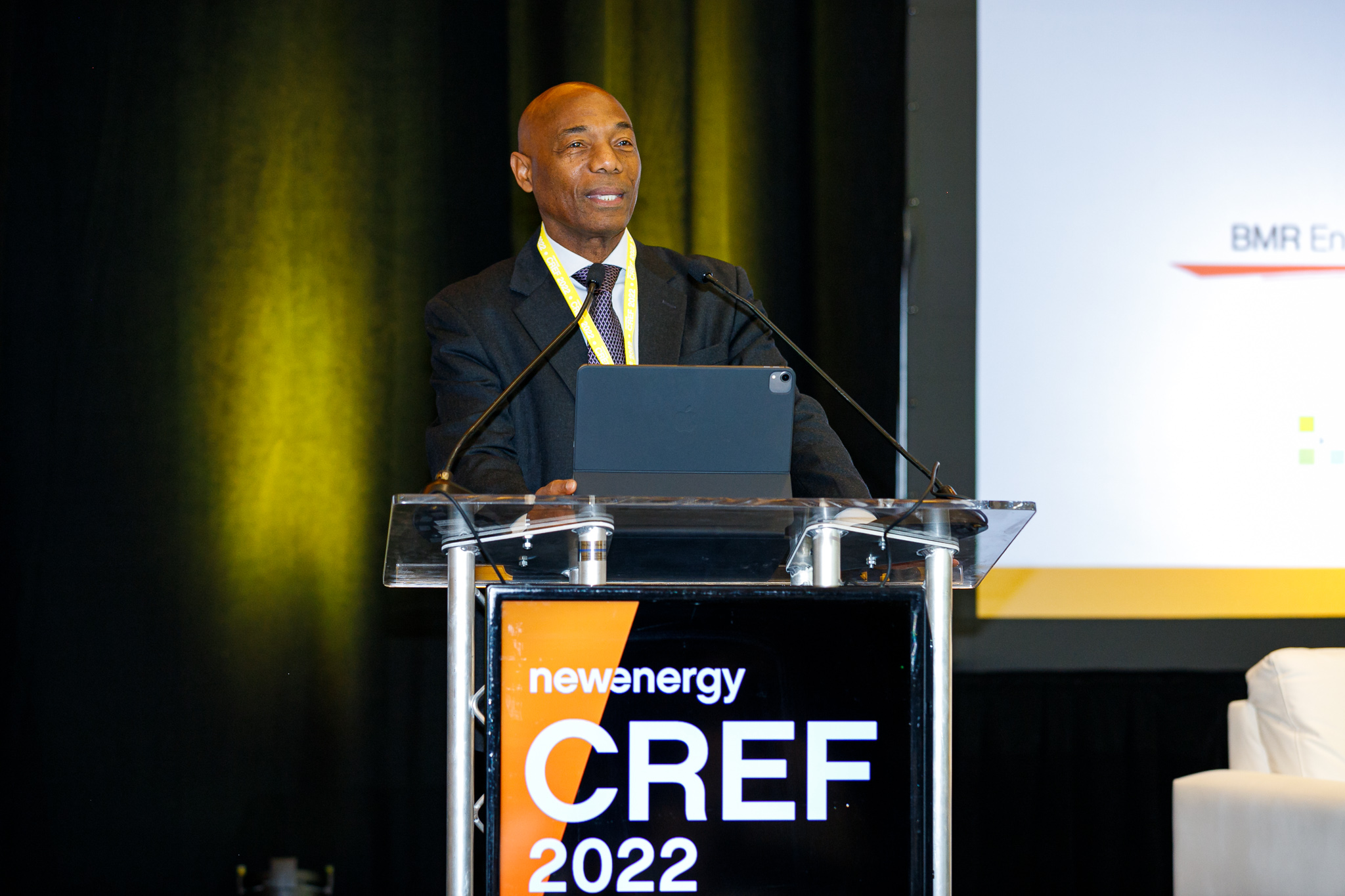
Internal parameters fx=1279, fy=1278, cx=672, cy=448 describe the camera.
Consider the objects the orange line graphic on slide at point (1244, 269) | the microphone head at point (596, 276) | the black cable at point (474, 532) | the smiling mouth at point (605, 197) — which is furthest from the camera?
the orange line graphic on slide at point (1244, 269)

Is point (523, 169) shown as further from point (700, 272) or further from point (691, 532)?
point (691, 532)

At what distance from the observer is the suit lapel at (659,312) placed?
2164 millimetres

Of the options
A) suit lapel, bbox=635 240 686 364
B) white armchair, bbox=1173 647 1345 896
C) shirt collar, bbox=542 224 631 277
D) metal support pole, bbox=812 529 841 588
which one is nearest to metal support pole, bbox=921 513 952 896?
metal support pole, bbox=812 529 841 588

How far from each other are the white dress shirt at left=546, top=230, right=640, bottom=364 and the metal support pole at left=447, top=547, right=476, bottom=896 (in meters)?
0.76

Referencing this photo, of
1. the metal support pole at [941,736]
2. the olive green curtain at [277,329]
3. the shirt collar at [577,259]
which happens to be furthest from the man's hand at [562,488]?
the olive green curtain at [277,329]

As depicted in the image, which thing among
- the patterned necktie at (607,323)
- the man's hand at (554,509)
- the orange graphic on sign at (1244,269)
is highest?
the orange graphic on sign at (1244,269)

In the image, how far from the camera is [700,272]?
1.98m

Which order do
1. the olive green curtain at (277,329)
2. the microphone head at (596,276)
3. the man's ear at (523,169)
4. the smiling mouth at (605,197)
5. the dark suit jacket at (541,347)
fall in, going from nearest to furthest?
the microphone head at (596,276) < the dark suit jacket at (541,347) < the smiling mouth at (605,197) < the man's ear at (523,169) < the olive green curtain at (277,329)

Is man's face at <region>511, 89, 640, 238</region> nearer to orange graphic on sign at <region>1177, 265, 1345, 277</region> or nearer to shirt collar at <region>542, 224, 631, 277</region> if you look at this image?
shirt collar at <region>542, 224, 631, 277</region>

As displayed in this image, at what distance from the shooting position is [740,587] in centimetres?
146

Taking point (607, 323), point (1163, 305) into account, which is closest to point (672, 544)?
point (607, 323)

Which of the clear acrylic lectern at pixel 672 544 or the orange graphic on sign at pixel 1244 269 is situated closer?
the clear acrylic lectern at pixel 672 544

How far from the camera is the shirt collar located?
2.26m

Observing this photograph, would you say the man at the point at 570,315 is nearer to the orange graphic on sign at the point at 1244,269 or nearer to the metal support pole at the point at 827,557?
the metal support pole at the point at 827,557
